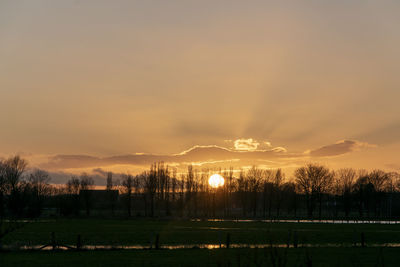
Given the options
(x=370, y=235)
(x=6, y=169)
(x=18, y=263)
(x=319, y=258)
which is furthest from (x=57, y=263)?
(x=6, y=169)

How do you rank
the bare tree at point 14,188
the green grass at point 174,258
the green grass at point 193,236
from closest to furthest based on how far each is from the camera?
the green grass at point 174,258 < the green grass at point 193,236 < the bare tree at point 14,188

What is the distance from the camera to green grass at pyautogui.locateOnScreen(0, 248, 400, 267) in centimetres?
2838

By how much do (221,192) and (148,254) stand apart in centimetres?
15562

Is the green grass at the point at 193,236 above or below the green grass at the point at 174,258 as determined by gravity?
below

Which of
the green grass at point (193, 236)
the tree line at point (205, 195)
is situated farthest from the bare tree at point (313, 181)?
the green grass at point (193, 236)

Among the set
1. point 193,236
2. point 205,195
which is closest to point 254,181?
point 205,195

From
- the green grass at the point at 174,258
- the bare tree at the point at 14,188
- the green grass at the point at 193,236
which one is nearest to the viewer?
the green grass at the point at 174,258

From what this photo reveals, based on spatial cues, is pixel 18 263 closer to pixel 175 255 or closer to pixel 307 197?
pixel 175 255

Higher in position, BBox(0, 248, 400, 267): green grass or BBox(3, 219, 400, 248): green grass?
BBox(0, 248, 400, 267): green grass

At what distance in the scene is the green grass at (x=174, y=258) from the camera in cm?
2838

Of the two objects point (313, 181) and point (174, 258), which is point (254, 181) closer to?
point (313, 181)

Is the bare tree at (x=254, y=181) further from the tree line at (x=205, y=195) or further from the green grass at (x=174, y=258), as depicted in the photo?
the green grass at (x=174, y=258)

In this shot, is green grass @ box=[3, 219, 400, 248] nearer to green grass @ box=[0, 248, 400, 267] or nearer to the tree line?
green grass @ box=[0, 248, 400, 267]

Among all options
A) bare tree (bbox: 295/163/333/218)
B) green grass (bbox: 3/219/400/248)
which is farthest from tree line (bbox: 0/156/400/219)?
green grass (bbox: 3/219/400/248)
